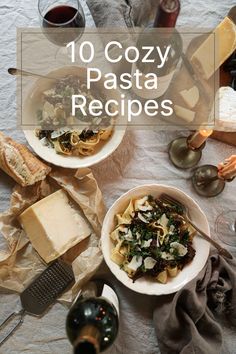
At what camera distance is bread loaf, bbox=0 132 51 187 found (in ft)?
3.03

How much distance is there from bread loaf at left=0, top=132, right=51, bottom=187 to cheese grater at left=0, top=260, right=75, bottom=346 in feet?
0.57

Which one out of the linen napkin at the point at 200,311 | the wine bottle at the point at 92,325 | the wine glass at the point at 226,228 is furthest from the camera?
the wine glass at the point at 226,228

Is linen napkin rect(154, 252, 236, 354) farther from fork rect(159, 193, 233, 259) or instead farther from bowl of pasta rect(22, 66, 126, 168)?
bowl of pasta rect(22, 66, 126, 168)

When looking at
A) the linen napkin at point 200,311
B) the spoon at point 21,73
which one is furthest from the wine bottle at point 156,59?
the linen napkin at point 200,311

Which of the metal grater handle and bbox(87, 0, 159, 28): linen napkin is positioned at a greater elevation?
bbox(87, 0, 159, 28): linen napkin

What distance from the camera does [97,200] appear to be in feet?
3.08

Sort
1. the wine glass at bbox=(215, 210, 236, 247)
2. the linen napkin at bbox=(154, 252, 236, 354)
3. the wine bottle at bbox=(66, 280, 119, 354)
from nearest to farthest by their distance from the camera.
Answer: the wine bottle at bbox=(66, 280, 119, 354)
the linen napkin at bbox=(154, 252, 236, 354)
the wine glass at bbox=(215, 210, 236, 247)

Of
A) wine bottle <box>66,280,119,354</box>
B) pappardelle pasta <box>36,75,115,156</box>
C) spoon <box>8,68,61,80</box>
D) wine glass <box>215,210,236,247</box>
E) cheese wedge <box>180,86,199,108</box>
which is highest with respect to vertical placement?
spoon <box>8,68,61,80</box>

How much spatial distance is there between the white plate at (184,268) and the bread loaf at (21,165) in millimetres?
154

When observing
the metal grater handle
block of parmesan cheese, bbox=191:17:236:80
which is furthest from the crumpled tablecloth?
block of parmesan cheese, bbox=191:17:236:80

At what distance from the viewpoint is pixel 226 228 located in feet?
3.17

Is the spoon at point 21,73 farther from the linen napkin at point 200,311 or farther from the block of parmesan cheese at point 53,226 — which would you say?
the linen napkin at point 200,311

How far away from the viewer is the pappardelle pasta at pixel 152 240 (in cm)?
A: 89

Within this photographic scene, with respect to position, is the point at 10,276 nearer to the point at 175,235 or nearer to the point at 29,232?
the point at 29,232
